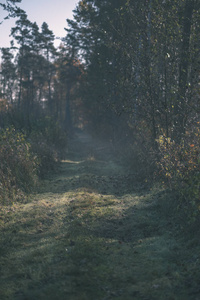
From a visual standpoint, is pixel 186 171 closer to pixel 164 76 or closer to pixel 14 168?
pixel 164 76

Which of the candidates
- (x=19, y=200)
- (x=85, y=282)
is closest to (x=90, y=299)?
(x=85, y=282)

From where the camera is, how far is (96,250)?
6.04m

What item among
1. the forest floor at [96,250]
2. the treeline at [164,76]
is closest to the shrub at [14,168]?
the forest floor at [96,250]

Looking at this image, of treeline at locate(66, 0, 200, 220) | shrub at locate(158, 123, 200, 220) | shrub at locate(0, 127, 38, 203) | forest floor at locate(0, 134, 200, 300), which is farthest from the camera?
shrub at locate(0, 127, 38, 203)

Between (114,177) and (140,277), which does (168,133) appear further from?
(140,277)

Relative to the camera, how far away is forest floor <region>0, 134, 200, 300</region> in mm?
4633

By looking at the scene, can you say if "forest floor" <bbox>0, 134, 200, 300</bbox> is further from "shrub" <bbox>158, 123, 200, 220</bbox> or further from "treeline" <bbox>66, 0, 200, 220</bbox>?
"treeline" <bbox>66, 0, 200, 220</bbox>

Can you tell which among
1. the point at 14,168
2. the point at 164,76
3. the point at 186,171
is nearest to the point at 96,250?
the point at 186,171

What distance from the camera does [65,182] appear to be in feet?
44.1

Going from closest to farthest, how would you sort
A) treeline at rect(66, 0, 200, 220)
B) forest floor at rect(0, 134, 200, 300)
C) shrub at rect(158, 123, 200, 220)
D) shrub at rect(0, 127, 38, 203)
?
forest floor at rect(0, 134, 200, 300), shrub at rect(158, 123, 200, 220), treeline at rect(66, 0, 200, 220), shrub at rect(0, 127, 38, 203)

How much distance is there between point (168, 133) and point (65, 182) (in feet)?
16.0

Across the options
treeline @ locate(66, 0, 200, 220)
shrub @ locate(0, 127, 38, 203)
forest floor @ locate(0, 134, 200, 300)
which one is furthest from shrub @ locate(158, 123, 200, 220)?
shrub @ locate(0, 127, 38, 203)

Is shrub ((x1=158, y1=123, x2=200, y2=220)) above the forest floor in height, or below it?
above

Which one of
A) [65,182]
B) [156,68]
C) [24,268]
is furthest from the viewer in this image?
[65,182]
